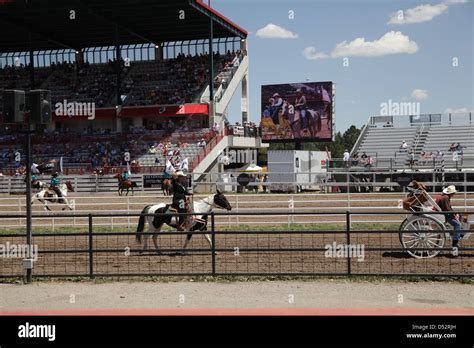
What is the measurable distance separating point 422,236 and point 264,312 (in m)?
4.84

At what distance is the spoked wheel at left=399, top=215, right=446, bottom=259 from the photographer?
38.6 ft

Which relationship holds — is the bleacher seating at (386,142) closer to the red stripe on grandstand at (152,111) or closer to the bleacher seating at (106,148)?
the bleacher seating at (106,148)

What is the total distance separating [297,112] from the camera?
4522 cm

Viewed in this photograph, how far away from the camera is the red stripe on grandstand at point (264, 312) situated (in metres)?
8.20

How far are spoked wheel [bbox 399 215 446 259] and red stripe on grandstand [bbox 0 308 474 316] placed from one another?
3.36 meters

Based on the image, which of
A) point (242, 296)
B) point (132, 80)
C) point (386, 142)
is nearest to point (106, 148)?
point (132, 80)

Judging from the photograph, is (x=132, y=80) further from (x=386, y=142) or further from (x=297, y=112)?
(x=386, y=142)

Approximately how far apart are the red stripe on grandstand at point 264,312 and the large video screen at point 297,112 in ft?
120

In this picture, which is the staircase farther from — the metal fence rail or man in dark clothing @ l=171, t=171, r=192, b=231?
the metal fence rail

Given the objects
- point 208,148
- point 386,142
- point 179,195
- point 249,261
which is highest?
point 386,142

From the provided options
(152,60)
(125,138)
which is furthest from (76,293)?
(152,60)

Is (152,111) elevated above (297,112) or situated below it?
above

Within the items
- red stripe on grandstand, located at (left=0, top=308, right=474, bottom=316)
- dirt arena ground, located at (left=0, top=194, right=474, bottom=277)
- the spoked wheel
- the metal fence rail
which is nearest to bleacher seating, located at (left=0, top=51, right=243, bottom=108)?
dirt arena ground, located at (left=0, top=194, right=474, bottom=277)

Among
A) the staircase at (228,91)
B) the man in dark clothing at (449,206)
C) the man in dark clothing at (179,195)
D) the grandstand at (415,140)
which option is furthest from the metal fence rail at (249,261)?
the staircase at (228,91)
